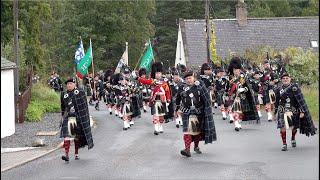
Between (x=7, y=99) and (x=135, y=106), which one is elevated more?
(x=7, y=99)

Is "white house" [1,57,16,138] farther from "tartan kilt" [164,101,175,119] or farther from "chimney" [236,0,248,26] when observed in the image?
"chimney" [236,0,248,26]

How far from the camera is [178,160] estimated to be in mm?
11477

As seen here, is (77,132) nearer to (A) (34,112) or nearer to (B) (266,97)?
(B) (266,97)

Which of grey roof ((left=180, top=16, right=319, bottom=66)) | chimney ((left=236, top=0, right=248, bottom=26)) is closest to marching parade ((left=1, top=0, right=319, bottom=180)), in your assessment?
grey roof ((left=180, top=16, right=319, bottom=66))

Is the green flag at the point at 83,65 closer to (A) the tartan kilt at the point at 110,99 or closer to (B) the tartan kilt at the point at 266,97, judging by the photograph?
(A) the tartan kilt at the point at 110,99

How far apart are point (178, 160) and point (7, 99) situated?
26.5 ft

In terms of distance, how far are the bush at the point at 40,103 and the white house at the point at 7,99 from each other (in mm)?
2660

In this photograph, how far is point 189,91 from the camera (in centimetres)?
1191

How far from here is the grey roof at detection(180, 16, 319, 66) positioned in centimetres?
4288

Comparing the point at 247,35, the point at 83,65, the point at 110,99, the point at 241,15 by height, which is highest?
the point at 241,15

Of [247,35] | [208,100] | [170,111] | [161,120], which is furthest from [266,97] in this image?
[247,35]

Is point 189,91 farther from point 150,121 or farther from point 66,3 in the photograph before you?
point 66,3

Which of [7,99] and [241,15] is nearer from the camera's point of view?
[7,99]

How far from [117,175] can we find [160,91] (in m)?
6.09
